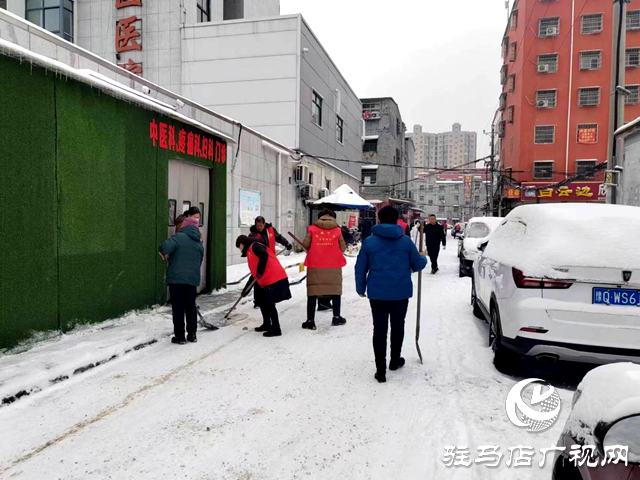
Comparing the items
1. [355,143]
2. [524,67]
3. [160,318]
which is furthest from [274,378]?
[524,67]

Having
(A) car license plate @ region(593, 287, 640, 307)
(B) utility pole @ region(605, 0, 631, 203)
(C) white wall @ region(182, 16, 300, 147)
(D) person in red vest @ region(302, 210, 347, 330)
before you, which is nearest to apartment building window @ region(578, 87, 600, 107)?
(B) utility pole @ region(605, 0, 631, 203)

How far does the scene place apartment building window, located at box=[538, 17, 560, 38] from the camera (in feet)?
121

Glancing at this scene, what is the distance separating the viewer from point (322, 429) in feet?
11.3

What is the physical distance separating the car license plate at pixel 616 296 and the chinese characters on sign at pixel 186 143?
22.4 feet

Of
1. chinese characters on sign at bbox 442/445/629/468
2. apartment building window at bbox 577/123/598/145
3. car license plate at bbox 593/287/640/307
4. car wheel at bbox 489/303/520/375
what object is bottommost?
chinese characters on sign at bbox 442/445/629/468

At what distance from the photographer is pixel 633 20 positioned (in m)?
35.7

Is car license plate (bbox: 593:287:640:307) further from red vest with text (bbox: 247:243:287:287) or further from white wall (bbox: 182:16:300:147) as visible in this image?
white wall (bbox: 182:16:300:147)

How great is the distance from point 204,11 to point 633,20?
Answer: 35.3m

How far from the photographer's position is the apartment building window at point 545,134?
37.4m

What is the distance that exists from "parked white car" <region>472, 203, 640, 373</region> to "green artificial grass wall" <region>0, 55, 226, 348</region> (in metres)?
5.44

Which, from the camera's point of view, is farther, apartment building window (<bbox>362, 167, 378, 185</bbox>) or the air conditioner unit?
apartment building window (<bbox>362, 167, 378, 185</bbox>)

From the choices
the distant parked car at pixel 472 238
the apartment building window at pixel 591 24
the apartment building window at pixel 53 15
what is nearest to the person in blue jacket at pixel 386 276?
the distant parked car at pixel 472 238

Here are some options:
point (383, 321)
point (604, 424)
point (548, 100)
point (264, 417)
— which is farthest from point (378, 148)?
point (604, 424)

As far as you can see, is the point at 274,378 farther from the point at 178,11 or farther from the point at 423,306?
the point at 178,11
